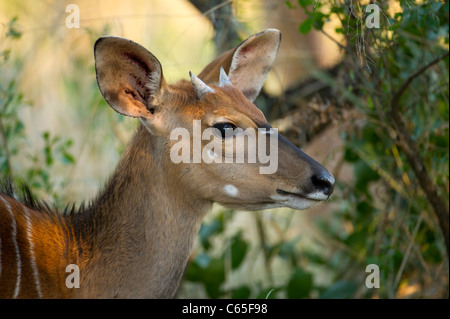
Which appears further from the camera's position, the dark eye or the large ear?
the large ear

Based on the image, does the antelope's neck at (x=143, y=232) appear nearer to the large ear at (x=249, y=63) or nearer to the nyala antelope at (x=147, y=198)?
the nyala antelope at (x=147, y=198)

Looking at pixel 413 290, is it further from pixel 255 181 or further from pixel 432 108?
pixel 255 181

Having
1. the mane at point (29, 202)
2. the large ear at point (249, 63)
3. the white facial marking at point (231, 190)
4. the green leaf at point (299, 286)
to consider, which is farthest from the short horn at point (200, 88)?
the green leaf at point (299, 286)

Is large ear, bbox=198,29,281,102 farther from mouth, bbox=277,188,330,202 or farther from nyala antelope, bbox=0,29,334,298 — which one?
mouth, bbox=277,188,330,202

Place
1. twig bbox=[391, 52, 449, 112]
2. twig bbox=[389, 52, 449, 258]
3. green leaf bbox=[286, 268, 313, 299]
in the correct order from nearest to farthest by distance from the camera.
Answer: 1. twig bbox=[391, 52, 449, 112]
2. twig bbox=[389, 52, 449, 258]
3. green leaf bbox=[286, 268, 313, 299]

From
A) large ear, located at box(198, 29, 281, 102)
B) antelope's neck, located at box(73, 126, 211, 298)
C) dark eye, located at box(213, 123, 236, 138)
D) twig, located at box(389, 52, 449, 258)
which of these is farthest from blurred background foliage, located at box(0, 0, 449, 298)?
antelope's neck, located at box(73, 126, 211, 298)

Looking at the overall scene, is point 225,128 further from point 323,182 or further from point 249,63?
point 249,63

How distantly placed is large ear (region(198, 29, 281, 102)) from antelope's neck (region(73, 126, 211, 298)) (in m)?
0.66

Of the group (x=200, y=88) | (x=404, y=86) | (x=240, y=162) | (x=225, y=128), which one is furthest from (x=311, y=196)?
(x=404, y=86)

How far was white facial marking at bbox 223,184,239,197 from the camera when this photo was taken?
11.6 ft

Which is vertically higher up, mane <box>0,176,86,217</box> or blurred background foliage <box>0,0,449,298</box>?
blurred background foliage <box>0,0,449,298</box>

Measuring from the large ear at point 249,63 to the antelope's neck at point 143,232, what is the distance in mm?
661
